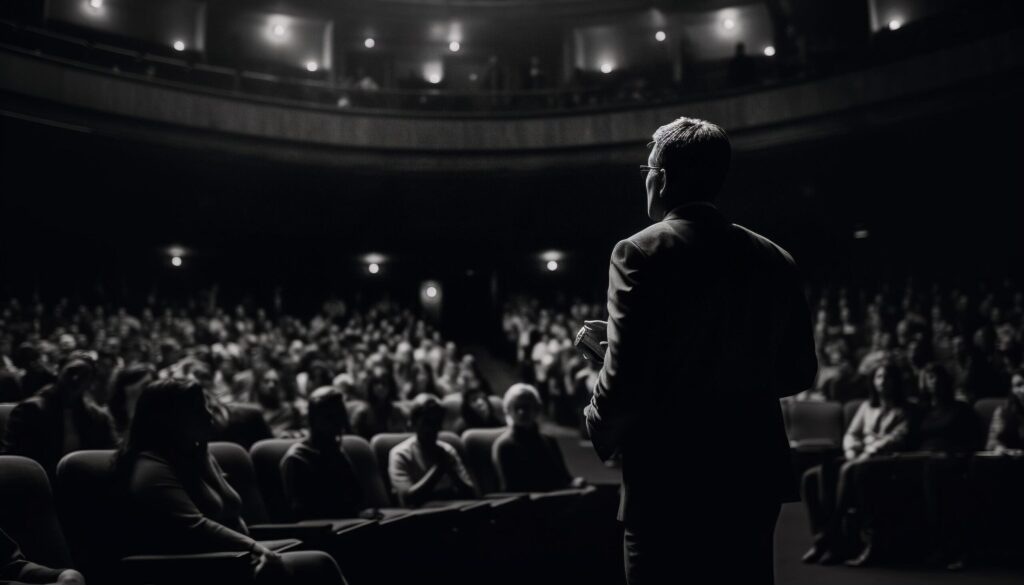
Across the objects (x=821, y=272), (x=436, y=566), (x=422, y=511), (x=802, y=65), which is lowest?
(x=436, y=566)

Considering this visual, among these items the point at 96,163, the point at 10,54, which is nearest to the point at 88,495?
the point at 10,54

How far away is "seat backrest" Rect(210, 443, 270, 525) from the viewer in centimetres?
324

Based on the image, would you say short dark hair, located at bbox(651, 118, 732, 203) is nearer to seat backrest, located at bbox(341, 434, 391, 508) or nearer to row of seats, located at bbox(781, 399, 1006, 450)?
seat backrest, located at bbox(341, 434, 391, 508)

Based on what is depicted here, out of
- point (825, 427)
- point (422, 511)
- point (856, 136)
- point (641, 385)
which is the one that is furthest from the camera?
point (856, 136)

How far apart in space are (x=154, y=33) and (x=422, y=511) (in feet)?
45.5

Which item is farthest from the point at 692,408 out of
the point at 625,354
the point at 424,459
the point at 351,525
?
the point at 424,459

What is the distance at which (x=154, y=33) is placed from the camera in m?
14.8

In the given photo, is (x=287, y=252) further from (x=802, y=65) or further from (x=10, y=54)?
(x=802, y=65)

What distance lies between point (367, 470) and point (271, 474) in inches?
16.5

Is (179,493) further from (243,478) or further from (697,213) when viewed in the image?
(697,213)

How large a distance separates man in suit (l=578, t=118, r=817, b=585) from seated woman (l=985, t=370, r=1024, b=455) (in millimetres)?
3786

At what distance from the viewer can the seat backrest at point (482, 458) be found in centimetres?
450

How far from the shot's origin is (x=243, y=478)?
328 centimetres

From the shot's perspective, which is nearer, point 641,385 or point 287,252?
point 641,385
